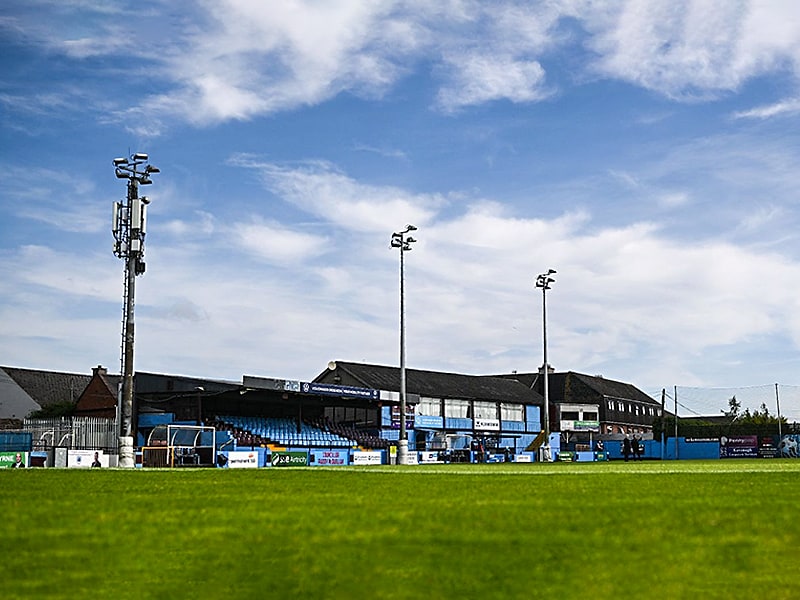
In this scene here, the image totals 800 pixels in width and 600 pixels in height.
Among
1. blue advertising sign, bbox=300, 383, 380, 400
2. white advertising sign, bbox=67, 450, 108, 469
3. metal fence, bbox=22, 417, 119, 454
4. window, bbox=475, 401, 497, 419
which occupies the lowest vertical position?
white advertising sign, bbox=67, 450, 108, 469

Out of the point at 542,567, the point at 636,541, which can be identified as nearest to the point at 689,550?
the point at 636,541

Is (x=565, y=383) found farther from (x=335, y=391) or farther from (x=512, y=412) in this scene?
(x=335, y=391)

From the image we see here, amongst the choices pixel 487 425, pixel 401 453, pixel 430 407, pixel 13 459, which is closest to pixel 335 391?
pixel 401 453

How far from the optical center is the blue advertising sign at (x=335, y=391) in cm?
6134

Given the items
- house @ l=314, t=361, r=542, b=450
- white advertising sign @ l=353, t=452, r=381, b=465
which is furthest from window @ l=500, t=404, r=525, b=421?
white advertising sign @ l=353, t=452, r=381, b=465

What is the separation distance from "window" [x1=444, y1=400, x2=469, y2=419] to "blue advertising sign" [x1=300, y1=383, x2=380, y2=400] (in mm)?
20603

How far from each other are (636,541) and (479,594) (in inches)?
50.2

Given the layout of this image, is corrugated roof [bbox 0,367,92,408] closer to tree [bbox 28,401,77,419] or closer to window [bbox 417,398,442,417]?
tree [bbox 28,401,77,419]

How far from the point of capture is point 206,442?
4797cm

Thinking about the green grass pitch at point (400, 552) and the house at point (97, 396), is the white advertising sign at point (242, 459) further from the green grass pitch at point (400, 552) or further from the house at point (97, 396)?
the green grass pitch at point (400, 552)

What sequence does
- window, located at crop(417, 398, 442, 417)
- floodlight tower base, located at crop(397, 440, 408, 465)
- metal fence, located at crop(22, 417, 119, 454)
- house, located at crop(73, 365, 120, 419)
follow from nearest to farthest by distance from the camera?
metal fence, located at crop(22, 417, 119, 454)
floodlight tower base, located at crop(397, 440, 408, 465)
house, located at crop(73, 365, 120, 419)
window, located at crop(417, 398, 442, 417)

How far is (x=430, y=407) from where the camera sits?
85.0 meters

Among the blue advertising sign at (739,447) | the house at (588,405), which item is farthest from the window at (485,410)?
the blue advertising sign at (739,447)

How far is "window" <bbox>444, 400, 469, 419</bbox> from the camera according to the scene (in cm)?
8694
